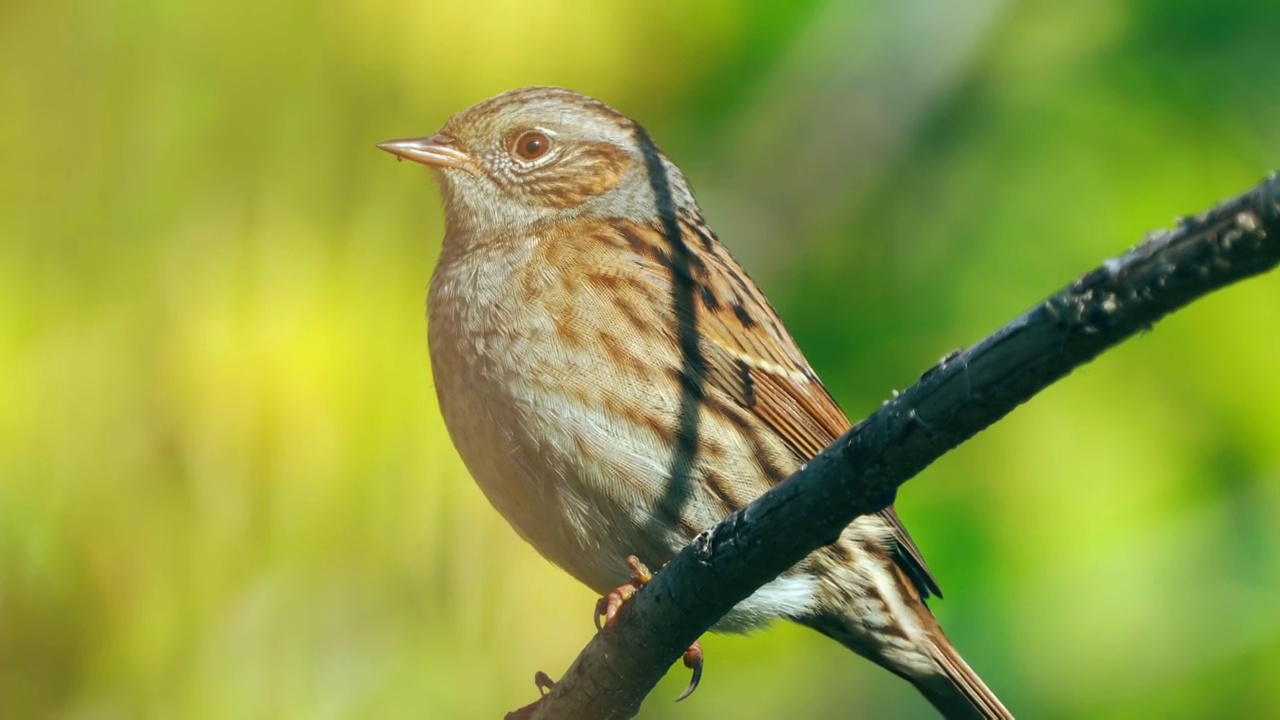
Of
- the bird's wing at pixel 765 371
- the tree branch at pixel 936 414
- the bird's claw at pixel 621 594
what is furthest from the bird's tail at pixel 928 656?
the tree branch at pixel 936 414

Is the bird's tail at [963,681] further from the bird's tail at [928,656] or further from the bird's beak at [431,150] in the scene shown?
the bird's beak at [431,150]

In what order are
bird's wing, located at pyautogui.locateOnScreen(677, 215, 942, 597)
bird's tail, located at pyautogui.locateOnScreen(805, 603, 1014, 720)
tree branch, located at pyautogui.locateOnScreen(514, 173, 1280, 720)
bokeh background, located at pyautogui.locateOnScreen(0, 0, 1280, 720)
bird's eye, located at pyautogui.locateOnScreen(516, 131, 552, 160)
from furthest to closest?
1. bird's eye, located at pyautogui.locateOnScreen(516, 131, 552, 160)
2. bird's tail, located at pyautogui.locateOnScreen(805, 603, 1014, 720)
3. bird's wing, located at pyautogui.locateOnScreen(677, 215, 942, 597)
4. bokeh background, located at pyautogui.locateOnScreen(0, 0, 1280, 720)
5. tree branch, located at pyautogui.locateOnScreen(514, 173, 1280, 720)

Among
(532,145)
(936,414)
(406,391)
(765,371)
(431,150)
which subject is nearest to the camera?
(936,414)

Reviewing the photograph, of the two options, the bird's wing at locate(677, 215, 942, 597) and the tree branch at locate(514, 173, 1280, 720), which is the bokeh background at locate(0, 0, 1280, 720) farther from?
the tree branch at locate(514, 173, 1280, 720)

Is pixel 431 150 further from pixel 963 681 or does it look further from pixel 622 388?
pixel 963 681

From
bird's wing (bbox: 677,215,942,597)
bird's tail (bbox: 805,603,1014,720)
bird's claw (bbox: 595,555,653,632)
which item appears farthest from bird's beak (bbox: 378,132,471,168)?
bird's tail (bbox: 805,603,1014,720)

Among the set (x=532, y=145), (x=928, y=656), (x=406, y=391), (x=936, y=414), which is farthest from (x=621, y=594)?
(x=532, y=145)

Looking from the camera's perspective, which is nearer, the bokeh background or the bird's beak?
the bokeh background
